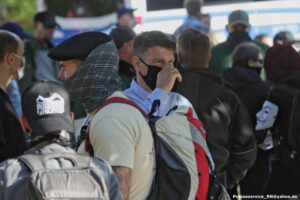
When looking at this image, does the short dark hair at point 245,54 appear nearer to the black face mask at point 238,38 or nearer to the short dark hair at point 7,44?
the black face mask at point 238,38

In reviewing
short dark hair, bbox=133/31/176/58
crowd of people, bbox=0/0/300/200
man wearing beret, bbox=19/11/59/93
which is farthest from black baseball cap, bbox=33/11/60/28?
short dark hair, bbox=133/31/176/58

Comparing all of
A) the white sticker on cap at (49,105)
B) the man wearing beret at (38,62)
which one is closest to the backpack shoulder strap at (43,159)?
the white sticker on cap at (49,105)

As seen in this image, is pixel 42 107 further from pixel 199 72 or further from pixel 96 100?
pixel 199 72

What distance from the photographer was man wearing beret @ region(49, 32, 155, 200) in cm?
338

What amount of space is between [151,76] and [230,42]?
400 centimetres

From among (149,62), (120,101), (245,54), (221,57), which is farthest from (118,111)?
(221,57)

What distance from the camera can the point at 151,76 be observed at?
13.6 feet

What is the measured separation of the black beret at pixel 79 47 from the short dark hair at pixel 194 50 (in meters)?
0.93

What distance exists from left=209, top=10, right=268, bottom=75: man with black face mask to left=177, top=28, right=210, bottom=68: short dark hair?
2977mm

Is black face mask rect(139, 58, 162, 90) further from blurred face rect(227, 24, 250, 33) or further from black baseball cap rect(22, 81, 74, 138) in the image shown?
blurred face rect(227, 24, 250, 33)

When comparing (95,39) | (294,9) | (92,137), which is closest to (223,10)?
(294,9)

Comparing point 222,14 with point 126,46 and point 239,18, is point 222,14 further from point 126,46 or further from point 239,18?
point 126,46

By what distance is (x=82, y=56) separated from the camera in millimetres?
3965

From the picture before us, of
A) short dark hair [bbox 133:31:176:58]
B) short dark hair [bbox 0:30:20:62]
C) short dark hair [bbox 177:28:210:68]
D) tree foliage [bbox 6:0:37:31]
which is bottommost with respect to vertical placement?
tree foliage [bbox 6:0:37:31]
